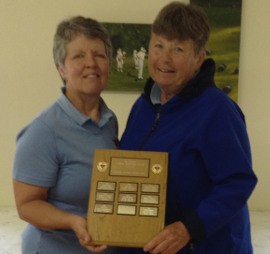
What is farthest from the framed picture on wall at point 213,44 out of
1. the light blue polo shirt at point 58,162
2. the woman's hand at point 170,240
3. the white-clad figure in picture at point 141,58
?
the woman's hand at point 170,240

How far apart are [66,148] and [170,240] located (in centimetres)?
47

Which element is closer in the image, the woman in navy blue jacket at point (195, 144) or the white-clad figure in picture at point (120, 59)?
the woman in navy blue jacket at point (195, 144)

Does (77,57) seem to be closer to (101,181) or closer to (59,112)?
(59,112)

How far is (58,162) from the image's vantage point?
1.28 meters

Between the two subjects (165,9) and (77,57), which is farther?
(77,57)

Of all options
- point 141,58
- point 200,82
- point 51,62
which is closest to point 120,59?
point 141,58

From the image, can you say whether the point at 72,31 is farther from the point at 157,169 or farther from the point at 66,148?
the point at 157,169

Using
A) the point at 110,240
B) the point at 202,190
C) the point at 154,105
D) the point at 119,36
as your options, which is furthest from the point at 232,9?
the point at 110,240

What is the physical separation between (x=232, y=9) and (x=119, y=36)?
1043 millimetres

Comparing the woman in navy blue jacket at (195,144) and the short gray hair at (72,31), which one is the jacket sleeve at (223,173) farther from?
the short gray hair at (72,31)

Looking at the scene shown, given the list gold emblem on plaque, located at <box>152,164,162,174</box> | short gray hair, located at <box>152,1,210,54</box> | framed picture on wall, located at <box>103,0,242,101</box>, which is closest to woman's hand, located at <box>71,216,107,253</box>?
gold emblem on plaque, located at <box>152,164,162,174</box>

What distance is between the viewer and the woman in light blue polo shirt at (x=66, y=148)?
1.24 m

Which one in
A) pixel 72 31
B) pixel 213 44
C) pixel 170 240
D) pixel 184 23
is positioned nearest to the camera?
pixel 170 240

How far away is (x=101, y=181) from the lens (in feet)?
3.80
